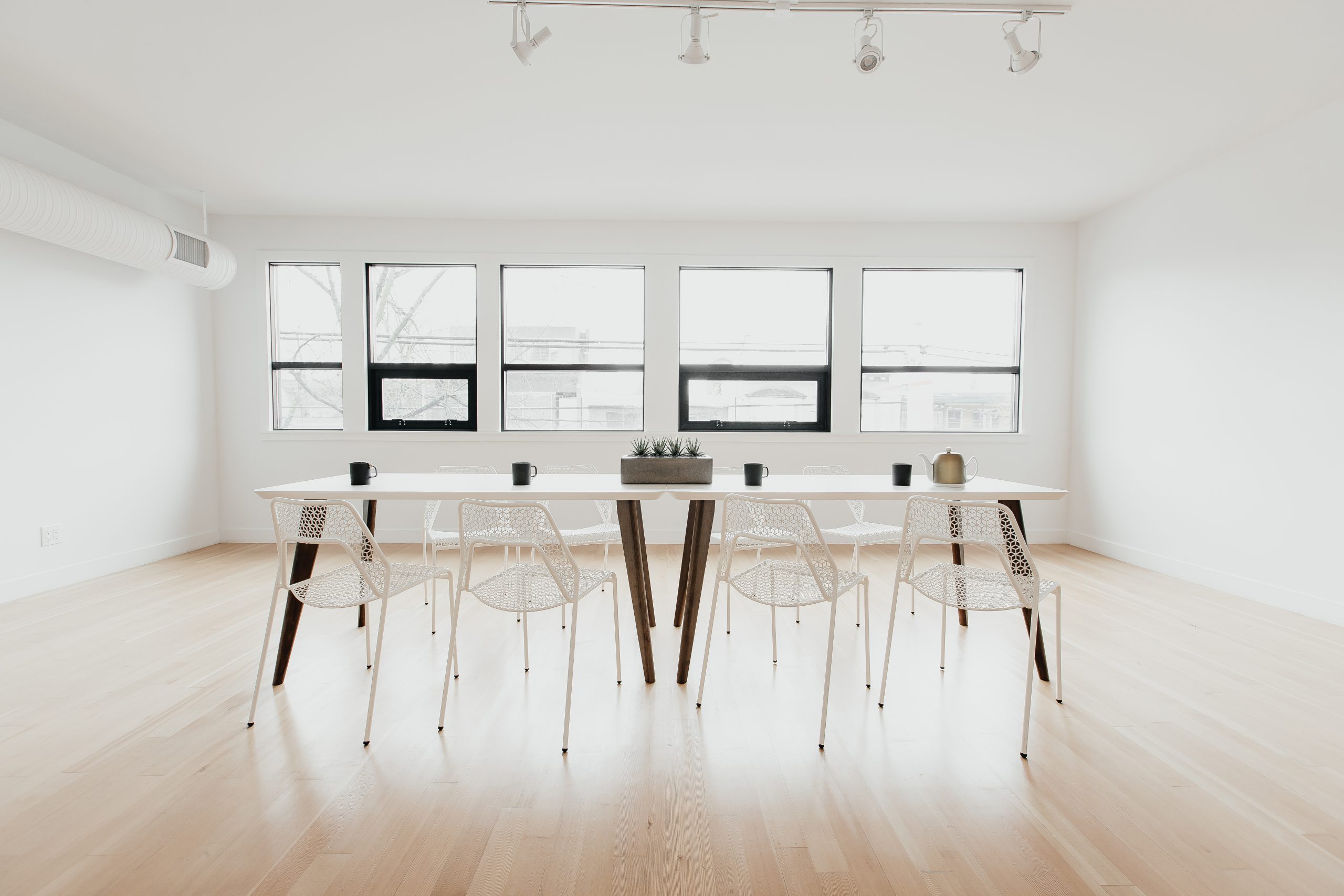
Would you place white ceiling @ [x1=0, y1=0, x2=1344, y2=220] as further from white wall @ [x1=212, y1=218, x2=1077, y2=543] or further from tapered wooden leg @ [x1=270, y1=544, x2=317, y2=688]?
tapered wooden leg @ [x1=270, y1=544, x2=317, y2=688]

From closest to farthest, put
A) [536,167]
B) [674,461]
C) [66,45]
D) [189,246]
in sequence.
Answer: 1. [674,461]
2. [66,45]
3. [536,167]
4. [189,246]

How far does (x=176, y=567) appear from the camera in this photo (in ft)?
14.4

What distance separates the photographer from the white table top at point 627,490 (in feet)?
7.89

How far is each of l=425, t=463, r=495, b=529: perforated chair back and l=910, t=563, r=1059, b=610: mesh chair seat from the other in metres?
2.39

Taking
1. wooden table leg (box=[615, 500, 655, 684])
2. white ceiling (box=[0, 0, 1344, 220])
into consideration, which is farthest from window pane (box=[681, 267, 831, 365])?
wooden table leg (box=[615, 500, 655, 684])

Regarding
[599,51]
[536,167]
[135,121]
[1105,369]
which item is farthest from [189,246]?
Answer: [1105,369]

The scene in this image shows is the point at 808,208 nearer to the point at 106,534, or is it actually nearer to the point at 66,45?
the point at 66,45

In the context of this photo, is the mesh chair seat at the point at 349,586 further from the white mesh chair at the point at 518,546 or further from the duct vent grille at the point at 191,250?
the duct vent grille at the point at 191,250

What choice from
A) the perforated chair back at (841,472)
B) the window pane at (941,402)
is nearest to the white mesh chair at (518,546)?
the perforated chair back at (841,472)

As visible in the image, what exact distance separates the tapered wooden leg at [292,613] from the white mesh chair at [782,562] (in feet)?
5.05

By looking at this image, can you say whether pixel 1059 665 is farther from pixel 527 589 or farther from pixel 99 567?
pixel 99 567

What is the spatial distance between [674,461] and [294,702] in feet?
5.44

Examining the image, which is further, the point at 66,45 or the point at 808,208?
the point at 808,208

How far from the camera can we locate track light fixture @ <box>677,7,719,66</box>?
2.45 m
